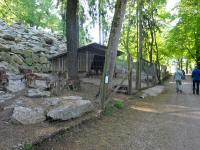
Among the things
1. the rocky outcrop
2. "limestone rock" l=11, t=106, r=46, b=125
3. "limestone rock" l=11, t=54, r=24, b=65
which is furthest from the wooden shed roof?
"limestone rock" l=11, t=106, r=46, b=125

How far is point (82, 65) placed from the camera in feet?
75.6

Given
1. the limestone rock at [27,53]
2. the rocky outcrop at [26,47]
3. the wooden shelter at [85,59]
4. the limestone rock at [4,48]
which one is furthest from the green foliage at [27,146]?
the wooden shelter at [85,59]

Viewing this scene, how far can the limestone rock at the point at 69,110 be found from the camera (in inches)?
321

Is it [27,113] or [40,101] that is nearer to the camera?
[27,113]

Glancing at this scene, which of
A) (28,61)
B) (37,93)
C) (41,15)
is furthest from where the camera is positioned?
(41,15)

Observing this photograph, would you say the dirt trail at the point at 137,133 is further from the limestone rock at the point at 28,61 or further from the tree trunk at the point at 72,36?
the limestone rock at the point at 28,61

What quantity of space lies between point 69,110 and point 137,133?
184 centimetres

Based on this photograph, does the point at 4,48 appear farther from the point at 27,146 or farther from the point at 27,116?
the point at 27,146

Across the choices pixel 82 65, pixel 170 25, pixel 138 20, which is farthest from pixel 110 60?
pixel 170 25

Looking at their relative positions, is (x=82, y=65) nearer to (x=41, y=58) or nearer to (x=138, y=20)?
(x=41, y=58)

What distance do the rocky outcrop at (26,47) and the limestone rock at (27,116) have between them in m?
10.5

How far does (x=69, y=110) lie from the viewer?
28.2 feet

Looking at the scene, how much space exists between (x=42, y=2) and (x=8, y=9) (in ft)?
88.7

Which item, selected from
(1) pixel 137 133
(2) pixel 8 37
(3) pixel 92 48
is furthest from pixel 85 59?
(1) pixel 137 133
